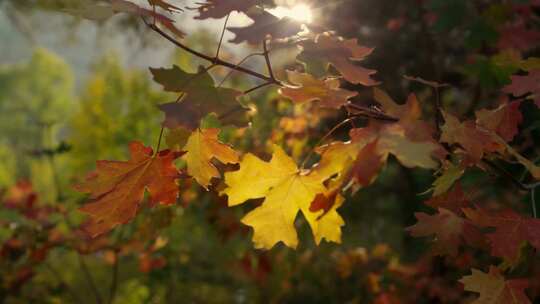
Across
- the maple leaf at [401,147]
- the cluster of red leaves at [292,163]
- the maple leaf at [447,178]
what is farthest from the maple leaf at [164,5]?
the maple leaf at [447,178]

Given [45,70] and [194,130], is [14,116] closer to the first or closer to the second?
[45,70]

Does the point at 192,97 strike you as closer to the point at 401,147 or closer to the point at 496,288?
the point at 401,147

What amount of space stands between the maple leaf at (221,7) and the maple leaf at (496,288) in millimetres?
705

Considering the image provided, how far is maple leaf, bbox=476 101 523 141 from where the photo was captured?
1337 mm

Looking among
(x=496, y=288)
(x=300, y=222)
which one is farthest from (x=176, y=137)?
(x=300, y=222)

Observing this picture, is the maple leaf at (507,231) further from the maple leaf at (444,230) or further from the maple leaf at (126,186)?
the maple leaf at (126,186)

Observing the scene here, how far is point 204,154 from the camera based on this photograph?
4.12 feet

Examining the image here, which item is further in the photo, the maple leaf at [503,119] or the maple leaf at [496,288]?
the maple leaf at [503,119]

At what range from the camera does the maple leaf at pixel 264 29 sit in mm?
1054

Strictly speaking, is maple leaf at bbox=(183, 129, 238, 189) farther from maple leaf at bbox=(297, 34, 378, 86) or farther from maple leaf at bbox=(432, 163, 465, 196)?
maple leaf at bbox=(432, 163, 465, 196)

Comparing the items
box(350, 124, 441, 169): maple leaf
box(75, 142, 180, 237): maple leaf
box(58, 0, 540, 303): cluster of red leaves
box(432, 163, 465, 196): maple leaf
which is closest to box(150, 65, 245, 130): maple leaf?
box(58, 0, 540, 303): cluster of red leaves

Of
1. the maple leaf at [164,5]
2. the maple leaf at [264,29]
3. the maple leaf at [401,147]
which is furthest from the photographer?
the maple leaf at [164,5]

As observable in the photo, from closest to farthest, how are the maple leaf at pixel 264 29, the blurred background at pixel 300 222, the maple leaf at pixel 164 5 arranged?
1. the maple leaf at pixel 264 29
2. the maple leaf at pixel 164 5
3. the blurred background at pixel 300 222

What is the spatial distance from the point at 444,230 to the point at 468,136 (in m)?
0.21
